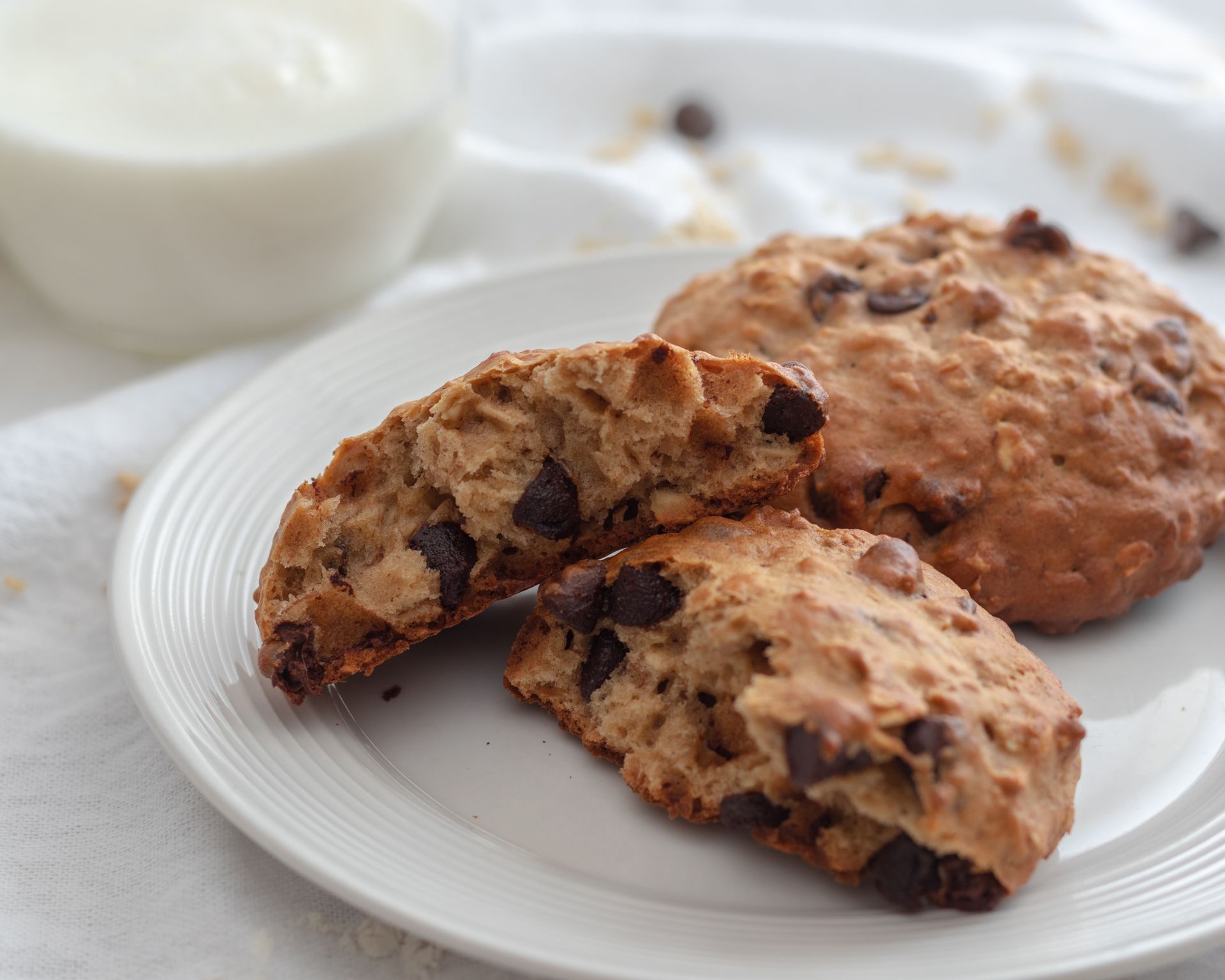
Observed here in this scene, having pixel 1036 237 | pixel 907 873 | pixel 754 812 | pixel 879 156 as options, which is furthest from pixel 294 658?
pixel 879 156

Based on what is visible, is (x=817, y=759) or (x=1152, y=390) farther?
(x=1152, y=390)

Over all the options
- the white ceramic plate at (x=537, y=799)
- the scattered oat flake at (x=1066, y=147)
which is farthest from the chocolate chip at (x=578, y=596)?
the scattered oat flake at (x=1066, y=147)

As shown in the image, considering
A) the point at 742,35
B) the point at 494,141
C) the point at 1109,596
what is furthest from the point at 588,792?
the point at 742,35

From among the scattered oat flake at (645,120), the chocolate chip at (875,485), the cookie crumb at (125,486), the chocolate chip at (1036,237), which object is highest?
the chocolate chip at (1036,237)

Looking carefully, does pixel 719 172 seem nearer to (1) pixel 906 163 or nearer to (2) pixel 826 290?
(1) pixel 906 163

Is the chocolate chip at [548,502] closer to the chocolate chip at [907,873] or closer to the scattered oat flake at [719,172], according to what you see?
the chocolate chip at [907,873]

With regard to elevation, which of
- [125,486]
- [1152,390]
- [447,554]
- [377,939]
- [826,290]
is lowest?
[125,486]

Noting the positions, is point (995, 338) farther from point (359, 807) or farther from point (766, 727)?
point (359, 807)
